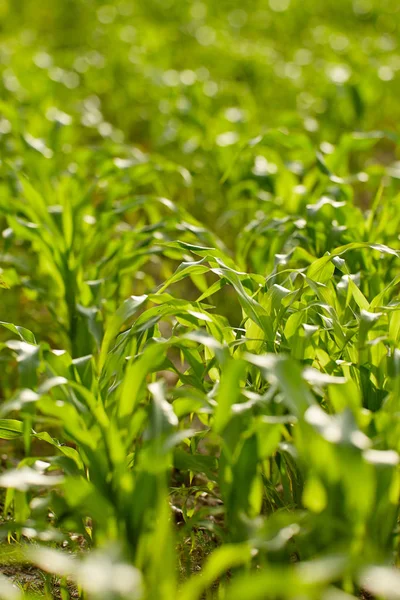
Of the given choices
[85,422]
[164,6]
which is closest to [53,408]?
[85,422]

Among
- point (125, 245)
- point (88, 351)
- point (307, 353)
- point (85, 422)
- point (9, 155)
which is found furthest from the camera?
point (9, 155)

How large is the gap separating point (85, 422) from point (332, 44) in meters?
5.21

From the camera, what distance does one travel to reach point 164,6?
7.66 metres

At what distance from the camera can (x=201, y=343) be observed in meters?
1.83

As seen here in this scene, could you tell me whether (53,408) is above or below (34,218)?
above

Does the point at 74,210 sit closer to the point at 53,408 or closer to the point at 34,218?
the point at 34,218

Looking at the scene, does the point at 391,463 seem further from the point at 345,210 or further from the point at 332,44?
the point at 332,44

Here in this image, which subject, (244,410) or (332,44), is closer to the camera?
(244,410)

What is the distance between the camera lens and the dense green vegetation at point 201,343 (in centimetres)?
122

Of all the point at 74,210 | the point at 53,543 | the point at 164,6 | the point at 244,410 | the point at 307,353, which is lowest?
the point at 164,6

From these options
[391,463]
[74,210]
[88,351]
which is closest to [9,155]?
[74,210]

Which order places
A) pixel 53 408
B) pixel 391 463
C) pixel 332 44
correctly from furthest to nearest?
pixel 332 44 < pixel 53 408 < pixel 391 463

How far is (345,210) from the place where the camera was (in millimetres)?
2396

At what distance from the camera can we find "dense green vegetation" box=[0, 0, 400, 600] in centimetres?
122
